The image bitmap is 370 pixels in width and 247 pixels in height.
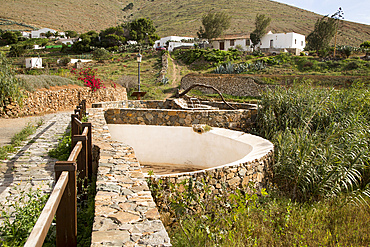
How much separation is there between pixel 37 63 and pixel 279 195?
29.7m

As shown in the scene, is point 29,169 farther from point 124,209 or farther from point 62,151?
point 124,209

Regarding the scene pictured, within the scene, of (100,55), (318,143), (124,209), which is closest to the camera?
(124,209)

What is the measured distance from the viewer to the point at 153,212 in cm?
263

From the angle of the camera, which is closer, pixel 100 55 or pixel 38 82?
pixel 38 82

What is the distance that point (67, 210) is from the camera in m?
2.39

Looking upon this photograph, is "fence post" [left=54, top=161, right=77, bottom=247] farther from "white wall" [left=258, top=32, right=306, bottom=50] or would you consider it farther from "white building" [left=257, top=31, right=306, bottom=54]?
"white wall" [left=258, top=32, right=306, bottom=50]

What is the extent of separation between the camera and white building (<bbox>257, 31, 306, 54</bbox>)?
40.4 meters

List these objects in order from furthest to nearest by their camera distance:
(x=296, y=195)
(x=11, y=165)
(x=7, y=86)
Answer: (x=7, y=86), (x=296, y=195), (x=11, y=165)

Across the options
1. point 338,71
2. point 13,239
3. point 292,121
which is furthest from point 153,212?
point 338,71

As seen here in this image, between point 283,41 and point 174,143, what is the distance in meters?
38.0

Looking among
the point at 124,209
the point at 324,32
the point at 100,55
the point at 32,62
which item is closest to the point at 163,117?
the point at 124,209

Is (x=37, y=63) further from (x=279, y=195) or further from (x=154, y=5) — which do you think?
(x=154, y=5)

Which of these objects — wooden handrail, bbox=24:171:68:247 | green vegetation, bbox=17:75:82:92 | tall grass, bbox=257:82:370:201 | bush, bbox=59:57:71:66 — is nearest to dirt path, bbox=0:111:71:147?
green vegetation, bbox=17:75:82:92

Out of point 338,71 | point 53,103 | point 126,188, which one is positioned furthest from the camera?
point 338,71
